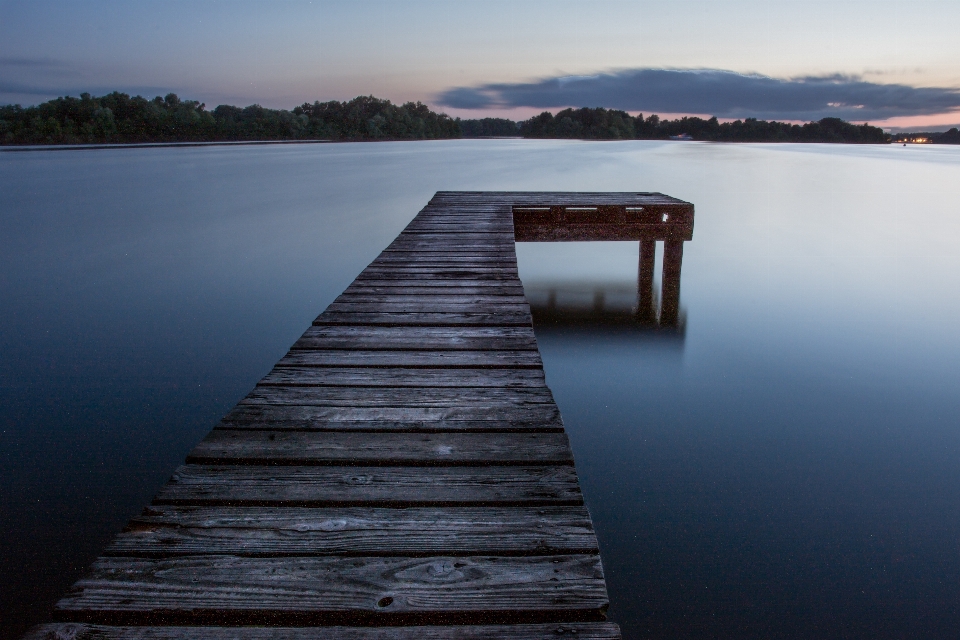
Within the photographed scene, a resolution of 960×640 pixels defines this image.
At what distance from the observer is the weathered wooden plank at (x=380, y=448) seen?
6.44 feet

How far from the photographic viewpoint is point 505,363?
2.86 m

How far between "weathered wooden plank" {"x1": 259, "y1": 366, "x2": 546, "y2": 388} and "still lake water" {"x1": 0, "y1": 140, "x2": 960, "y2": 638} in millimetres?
1487

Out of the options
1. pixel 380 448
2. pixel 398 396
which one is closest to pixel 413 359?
pixel 398 396

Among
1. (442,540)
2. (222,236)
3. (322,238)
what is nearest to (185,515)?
(442,540)

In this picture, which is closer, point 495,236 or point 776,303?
point 495,236

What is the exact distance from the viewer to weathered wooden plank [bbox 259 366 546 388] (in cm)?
262

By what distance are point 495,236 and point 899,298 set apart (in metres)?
7.65

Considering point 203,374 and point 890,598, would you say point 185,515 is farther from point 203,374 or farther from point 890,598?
point 203,374

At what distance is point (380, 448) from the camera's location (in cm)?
204

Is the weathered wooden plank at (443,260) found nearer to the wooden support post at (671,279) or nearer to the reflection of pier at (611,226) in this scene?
the reflection of pier at (611,226)

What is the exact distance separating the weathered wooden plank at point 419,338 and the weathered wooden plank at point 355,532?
1.45m

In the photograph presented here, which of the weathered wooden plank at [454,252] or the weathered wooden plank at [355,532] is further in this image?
the weathered wooden plank at [454,252]

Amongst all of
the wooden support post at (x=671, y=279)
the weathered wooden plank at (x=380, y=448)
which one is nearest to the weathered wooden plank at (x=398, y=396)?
the weathered wooden plank at (x=380, y=448)

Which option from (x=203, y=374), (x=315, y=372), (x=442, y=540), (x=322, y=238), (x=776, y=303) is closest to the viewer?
(x=442, y=540)
